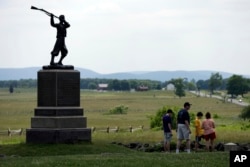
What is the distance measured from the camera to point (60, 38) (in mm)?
32875

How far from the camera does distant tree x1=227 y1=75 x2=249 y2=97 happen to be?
17238 centimetres

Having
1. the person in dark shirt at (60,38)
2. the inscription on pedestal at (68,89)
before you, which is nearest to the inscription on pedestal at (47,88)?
the inscription on pedestal at (68,89)

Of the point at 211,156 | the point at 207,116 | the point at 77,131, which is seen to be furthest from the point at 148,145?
the point at 211,156

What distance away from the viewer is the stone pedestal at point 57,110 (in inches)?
1231

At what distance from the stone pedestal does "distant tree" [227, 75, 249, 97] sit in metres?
141

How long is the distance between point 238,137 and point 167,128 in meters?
12.8

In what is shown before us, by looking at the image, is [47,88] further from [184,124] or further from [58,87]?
[184,124]

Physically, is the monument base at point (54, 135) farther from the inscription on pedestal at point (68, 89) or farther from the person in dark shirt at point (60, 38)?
the person in dark shirt at point (60, 38)

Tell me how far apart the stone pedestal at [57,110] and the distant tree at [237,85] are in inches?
5533

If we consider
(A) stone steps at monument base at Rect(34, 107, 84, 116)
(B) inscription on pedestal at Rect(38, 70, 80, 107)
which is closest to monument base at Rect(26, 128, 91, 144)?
(A) stone steps at monument base at Rect(34, 107, 84, 116)

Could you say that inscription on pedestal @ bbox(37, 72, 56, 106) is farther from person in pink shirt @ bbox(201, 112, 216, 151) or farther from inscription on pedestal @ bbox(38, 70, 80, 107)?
person in pink shirt @ bbox(201, 112, 216, 151)

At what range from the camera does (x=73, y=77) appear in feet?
104

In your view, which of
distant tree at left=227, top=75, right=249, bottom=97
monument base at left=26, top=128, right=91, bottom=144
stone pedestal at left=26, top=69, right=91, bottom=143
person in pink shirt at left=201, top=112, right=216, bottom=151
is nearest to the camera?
person in pink shirt at left=201, top=112, right=216, bottom=151

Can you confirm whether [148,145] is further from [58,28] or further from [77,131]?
[58,28]
